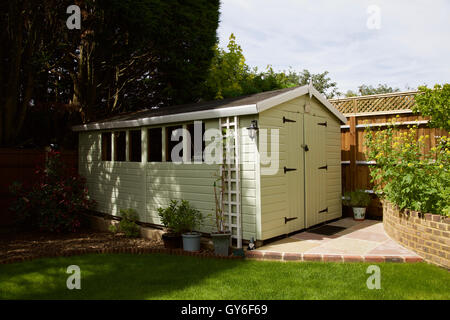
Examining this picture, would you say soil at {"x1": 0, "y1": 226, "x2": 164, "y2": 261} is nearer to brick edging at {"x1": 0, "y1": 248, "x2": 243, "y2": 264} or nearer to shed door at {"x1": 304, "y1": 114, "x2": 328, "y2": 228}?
brick edging at {"x1": 0, "y1": 248, "x2": 243, "y2": 264}

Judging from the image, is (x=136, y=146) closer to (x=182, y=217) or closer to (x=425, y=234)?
(x=182, y=217)

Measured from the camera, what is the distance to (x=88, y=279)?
4.59 m

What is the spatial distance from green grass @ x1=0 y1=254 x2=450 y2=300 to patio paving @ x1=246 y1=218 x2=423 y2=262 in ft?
0.58

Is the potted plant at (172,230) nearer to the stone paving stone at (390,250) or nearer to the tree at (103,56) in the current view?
the stone paving stone at (390,250)

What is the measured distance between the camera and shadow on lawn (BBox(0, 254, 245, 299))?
4070mm

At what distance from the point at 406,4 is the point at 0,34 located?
9.03 m

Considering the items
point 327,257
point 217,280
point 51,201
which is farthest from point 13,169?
point 327,257

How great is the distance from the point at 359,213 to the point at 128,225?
5.21 meters

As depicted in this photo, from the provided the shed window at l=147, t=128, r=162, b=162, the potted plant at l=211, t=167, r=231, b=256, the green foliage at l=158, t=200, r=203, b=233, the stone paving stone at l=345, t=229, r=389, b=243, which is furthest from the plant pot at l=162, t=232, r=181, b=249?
the stone paving stone at l=345, t=229, r=389, b=243

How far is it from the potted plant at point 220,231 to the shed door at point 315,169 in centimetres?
194

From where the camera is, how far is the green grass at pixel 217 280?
391 centimetres

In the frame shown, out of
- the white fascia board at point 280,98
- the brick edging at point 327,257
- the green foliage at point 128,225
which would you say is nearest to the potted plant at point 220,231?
the brick edging at point 327,257
